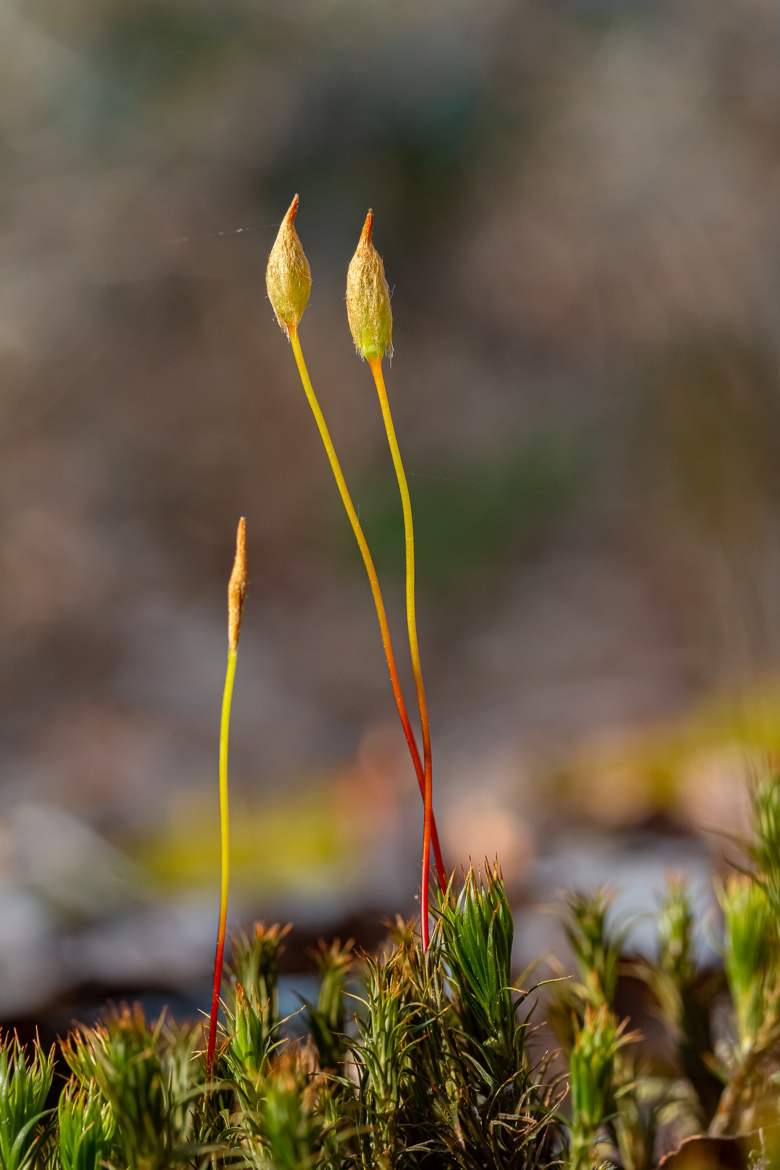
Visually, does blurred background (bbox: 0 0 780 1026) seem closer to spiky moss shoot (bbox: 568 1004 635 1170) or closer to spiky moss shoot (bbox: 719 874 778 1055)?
spiky moss shoot (bbox: 719 874 778 1055)

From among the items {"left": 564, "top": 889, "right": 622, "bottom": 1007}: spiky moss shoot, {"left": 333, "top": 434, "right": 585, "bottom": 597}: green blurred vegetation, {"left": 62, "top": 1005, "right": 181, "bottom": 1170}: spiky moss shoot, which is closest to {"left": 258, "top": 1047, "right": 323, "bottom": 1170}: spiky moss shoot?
{"left": 62, "top": 1005, "right": 181, "bottom": 1170}: spiky moss shoot

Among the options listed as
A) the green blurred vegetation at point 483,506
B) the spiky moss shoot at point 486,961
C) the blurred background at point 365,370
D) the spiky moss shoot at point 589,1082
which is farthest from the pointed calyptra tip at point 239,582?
the green blurred vegetation at point 483,506

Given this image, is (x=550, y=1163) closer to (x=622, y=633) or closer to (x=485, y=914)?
(x=485, y=914)

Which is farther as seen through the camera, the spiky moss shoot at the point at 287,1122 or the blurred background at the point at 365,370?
the blurred background at the point at 365,370

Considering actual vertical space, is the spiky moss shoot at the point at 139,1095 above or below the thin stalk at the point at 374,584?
below

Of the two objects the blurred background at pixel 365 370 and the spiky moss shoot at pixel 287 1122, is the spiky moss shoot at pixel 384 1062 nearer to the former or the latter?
the spiky moss shoot at pixel 287 1122

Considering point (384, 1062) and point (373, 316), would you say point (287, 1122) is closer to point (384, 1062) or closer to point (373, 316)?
Answer: point (384, 1062)

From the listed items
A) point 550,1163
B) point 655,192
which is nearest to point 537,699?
point 655,192

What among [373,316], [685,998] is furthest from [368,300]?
[685,998]
